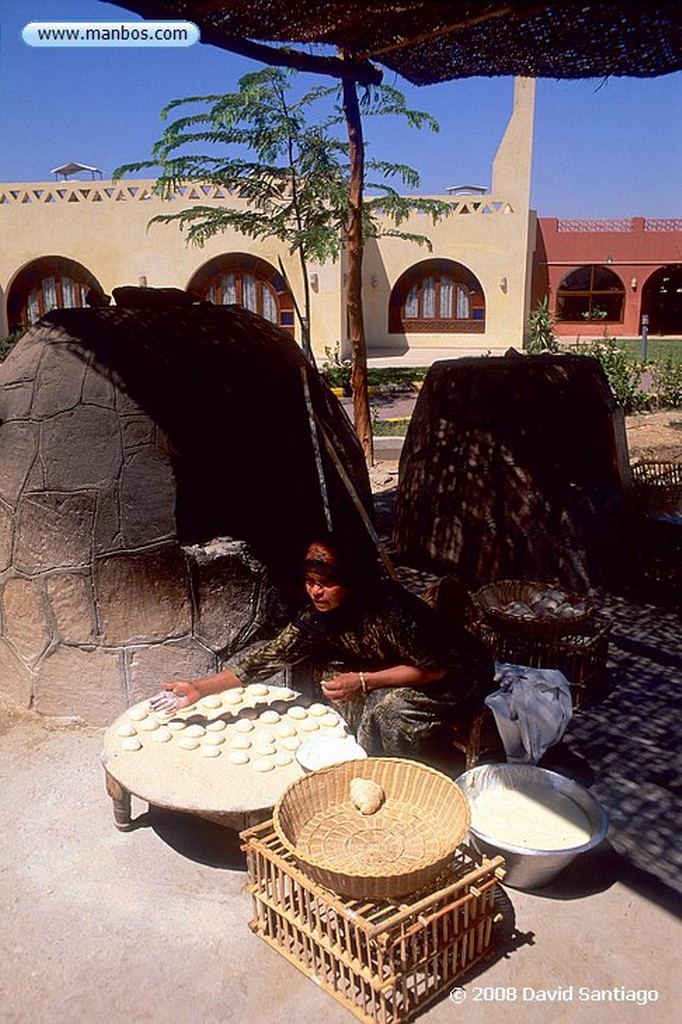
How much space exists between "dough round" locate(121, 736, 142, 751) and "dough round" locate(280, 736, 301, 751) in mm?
525

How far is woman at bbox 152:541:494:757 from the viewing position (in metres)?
3.17

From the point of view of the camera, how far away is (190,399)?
159 inches

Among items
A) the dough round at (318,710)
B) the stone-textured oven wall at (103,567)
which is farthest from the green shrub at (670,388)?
the dough round at (318,710)

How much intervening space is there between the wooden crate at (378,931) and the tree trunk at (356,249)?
6008 millimetres

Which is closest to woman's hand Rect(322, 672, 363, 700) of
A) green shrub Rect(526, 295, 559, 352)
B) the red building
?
green shrub Rect(526, 295, 559, 352)

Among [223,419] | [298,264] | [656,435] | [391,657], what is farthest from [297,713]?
[298,264]

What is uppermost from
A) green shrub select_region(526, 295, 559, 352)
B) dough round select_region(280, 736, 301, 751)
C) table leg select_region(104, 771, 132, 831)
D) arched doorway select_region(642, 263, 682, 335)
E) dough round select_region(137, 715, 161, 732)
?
arched doorway select_region(642, 263, 682, 335)

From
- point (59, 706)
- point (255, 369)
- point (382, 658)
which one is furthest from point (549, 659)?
point (59, 706)

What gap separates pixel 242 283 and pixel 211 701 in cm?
1678

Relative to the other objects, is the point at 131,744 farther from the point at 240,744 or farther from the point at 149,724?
the point at 240,744

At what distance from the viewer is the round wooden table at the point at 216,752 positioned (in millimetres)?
2828

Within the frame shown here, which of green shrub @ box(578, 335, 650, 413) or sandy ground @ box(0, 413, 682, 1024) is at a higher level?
green shrub @ box(578, 335, 650, 413)

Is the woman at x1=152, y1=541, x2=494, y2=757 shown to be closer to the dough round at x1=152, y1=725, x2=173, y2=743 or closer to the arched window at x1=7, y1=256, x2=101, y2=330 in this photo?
the dough round at x1=152, y1=725, x2=173, y2=743

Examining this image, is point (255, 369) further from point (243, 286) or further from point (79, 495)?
point (243, 286)
